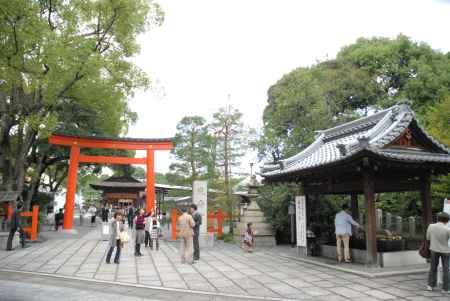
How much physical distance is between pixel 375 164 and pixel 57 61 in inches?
426

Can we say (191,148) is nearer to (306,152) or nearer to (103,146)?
(103,146)

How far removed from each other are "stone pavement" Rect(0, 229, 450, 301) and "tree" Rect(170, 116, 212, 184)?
17856mm

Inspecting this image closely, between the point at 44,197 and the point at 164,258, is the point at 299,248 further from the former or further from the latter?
the point at 44,197

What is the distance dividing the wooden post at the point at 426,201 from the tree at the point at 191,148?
65.4ft

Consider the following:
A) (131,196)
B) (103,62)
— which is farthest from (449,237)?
(131,196)

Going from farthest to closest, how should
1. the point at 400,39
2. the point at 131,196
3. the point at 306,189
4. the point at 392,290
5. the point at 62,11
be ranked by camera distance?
the point at 131,196 → the point at 400,39 → the point at 62,11 → the point at 306,189 → the point at 392,290

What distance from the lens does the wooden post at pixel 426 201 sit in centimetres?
1024

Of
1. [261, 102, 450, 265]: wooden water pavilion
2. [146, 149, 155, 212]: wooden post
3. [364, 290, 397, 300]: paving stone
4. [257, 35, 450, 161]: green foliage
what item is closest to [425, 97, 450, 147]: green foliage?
[257, 35, 450, 161]: green foliage

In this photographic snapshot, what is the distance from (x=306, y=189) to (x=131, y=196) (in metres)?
28.7

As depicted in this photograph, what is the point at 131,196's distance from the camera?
3769 cm

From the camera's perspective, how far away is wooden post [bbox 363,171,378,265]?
934cm

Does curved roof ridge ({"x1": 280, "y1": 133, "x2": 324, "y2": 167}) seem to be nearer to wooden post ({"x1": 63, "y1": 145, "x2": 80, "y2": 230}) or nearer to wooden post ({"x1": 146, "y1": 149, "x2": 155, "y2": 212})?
wooden post ({"x1": 146, "y1": 149, "x2": 155, "y2": 212})

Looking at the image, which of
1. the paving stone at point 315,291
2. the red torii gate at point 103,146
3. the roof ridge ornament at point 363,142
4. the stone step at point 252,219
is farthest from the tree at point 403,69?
the paving stone at point 315,291

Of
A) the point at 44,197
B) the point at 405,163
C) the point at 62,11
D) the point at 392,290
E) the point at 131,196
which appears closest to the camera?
the point at 392,290
